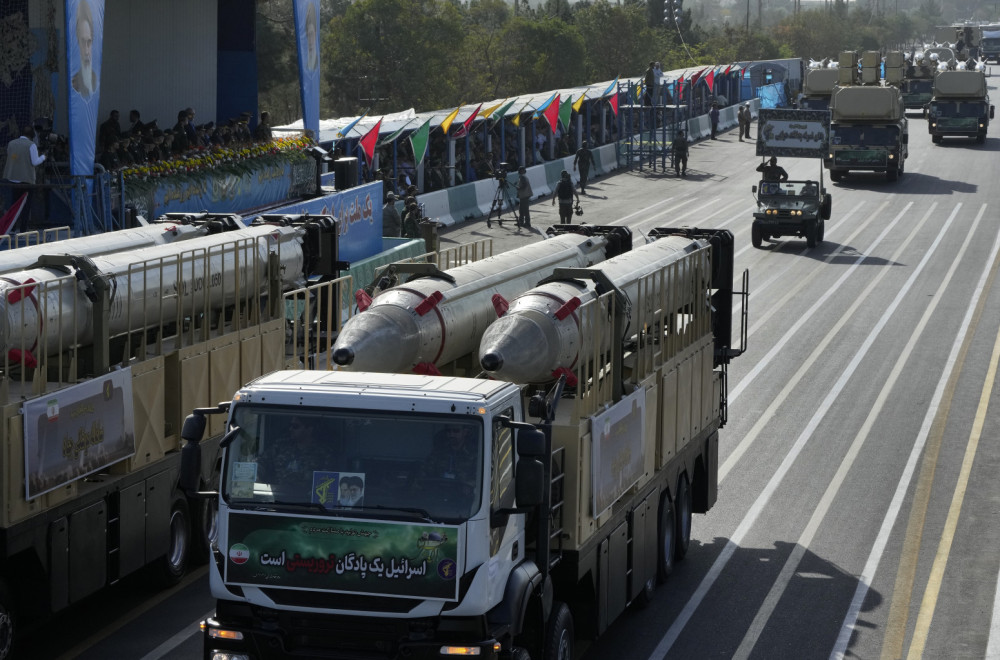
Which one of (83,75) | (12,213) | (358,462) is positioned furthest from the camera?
(12,213)

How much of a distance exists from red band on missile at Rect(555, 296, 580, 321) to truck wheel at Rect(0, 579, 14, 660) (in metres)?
5.09

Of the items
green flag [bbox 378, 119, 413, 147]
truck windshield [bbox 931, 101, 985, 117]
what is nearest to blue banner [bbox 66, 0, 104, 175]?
green flag [bbox 378, 119, 413, 147]

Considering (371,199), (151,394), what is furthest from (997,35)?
(151,394)

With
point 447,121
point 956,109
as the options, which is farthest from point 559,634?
point 956,109

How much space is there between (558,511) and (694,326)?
490 centimetres

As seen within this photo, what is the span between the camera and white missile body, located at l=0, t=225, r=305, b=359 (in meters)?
12.3

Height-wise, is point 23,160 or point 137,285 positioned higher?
point 23,160

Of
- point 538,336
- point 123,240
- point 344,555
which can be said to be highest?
point 123,240

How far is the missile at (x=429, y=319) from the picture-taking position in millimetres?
10727

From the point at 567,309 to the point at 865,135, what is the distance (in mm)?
42761

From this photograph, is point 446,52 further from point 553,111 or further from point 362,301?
point 362,301

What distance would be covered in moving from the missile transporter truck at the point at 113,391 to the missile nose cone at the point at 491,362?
7.25 feet

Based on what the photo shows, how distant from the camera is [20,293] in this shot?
1219 cm

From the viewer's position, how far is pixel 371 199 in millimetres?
33781
